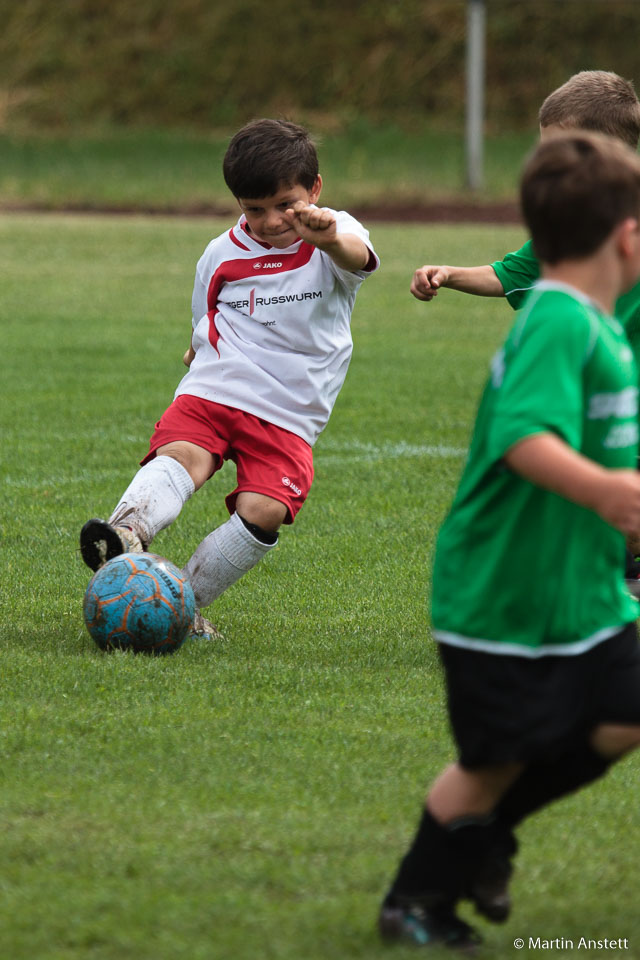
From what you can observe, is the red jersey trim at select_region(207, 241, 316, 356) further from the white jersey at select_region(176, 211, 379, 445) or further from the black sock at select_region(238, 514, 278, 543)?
the black sock at select_region(238, 514, 278, 543)

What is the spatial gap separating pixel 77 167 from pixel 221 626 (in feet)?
84.7

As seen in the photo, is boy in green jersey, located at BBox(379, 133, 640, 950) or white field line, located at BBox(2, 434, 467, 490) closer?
boy in green jersey, located at BBox(379, 133, 640, 950)

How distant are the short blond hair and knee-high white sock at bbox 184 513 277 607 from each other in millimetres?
1663

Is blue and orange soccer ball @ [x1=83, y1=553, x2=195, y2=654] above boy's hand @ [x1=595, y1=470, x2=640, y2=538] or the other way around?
the other way around

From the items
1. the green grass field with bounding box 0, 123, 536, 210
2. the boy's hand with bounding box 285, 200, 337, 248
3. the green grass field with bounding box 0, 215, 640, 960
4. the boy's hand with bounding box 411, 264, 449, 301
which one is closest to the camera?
the green grass field with bounding box 0, 215, 640, 960

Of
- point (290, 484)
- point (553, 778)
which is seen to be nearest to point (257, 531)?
point (290, 484)

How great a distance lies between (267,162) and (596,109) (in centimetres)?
105

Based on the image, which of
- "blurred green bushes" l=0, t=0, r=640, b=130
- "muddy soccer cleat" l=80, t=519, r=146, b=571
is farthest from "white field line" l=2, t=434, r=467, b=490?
"blurred green bushes" l=0, t=0, r=640, b=130

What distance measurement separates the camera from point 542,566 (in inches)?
104

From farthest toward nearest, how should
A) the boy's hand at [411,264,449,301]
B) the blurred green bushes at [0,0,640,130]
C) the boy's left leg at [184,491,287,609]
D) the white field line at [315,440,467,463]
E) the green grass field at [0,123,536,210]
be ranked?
1. the blurred green bushes at [0,0,640,130]
2. the green grass field at [0,123,536,210]
3. the white field line at [315,440,467,463]
4. the boy's left leg at [184,491,287,609]
5. the boy's hand at [411,264,449,301]

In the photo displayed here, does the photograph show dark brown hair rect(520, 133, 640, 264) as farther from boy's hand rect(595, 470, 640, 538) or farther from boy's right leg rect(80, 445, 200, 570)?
boy's right leg rect(80, 445, 200, 570)

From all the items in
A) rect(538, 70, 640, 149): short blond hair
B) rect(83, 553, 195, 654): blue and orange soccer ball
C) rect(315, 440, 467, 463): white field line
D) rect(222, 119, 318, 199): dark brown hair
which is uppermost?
rect(538, 70, 640, 149): short blond hair

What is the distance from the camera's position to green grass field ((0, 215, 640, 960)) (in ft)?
9.57

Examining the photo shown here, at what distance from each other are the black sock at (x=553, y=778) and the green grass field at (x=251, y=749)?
0.29 m
